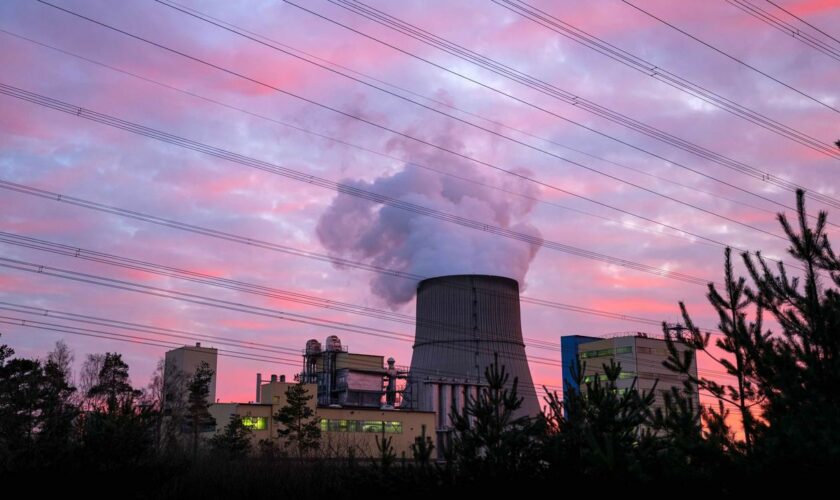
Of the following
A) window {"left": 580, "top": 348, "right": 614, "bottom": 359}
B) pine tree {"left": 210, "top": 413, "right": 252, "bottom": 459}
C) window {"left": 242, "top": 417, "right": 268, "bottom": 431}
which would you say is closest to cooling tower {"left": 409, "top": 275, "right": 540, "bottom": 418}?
pine tree {"left": 210, "top": 413, "right": 252, "bottom": 459}

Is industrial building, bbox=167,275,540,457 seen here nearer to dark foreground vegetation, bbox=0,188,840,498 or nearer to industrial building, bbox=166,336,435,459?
industrial building, bbox=166,336,435,459

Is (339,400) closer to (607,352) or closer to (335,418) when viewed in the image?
(335,418)

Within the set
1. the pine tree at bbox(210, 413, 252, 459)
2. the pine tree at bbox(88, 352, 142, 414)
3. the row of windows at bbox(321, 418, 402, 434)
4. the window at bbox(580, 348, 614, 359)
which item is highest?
the window at bbox(580, 348, 614, 359)

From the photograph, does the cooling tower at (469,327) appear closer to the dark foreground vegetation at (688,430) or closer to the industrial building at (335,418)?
the industrial building at (335,418)

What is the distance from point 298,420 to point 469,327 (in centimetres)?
1389

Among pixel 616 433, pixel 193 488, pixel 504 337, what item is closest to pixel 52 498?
pixel 193 488

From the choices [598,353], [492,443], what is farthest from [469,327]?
[492,443]

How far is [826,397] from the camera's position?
7.38 m

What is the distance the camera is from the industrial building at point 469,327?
1775 inches

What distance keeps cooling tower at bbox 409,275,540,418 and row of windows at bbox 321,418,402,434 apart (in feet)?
29.4

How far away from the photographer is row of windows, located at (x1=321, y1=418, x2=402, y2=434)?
176 ft

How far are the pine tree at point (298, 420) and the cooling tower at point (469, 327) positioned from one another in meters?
8.33

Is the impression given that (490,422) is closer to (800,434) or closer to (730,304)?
(800,434)

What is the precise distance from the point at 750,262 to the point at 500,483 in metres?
5.64
